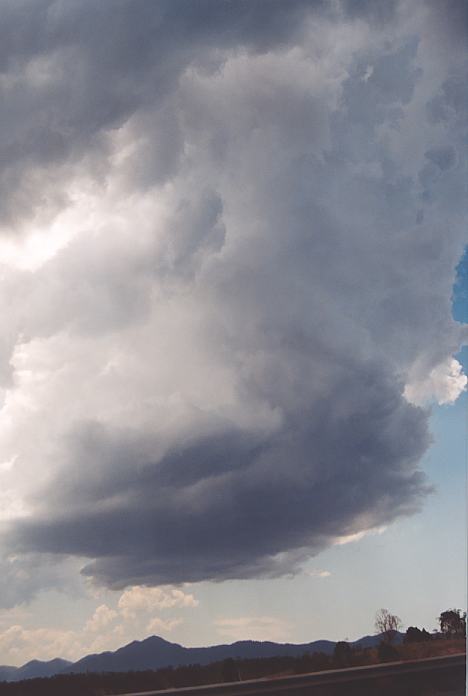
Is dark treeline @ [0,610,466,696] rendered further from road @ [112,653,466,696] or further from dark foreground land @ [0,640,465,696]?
road @ [112,653,466,696]

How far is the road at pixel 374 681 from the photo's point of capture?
23.0 feet

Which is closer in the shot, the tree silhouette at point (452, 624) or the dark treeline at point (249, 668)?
the dark treeline at point (249, 668)

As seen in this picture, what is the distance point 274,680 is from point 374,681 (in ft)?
3.49

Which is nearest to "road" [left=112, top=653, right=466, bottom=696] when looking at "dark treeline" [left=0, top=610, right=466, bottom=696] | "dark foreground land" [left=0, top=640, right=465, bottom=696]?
"dark foreground land" [left=0, top=640, right=465, bottom=696]

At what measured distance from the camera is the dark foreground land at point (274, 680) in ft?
22.9

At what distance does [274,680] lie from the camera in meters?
7.22

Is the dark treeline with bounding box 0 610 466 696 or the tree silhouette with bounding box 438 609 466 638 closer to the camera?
the dark treeline with bounding box 0 610 466 696

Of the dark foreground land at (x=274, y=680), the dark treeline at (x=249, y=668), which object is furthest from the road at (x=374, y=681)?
the dark treeline at (x=249, y=668)

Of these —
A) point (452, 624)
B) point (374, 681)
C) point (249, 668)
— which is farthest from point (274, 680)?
point (452, 624)

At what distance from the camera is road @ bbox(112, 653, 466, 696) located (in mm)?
6996

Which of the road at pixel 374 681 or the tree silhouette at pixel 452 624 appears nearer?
the road at pixel 374 681

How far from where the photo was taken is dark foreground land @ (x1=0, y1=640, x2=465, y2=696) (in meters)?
6.98

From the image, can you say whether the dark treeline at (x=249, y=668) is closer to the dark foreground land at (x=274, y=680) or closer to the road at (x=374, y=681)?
the dark foreground land at (x=274, y=680)

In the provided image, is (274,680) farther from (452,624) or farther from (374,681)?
(452,624)
